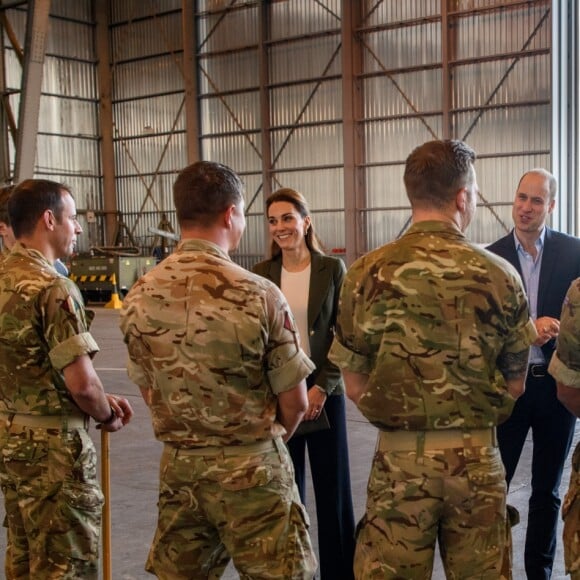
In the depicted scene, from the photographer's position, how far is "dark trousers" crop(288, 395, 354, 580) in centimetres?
387

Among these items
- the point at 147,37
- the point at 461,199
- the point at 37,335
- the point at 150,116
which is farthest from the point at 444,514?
the point at 147,37

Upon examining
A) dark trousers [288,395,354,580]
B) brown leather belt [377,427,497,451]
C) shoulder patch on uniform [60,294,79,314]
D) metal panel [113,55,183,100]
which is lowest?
dark trousers [288,395,354,580]

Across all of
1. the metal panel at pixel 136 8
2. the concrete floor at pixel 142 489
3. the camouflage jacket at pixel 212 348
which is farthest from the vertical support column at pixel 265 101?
the camouflage jacket at pixel 212 348

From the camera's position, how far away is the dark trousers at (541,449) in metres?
3.85

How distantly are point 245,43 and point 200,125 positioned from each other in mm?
2614

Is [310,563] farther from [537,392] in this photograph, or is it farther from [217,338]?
[537,392]

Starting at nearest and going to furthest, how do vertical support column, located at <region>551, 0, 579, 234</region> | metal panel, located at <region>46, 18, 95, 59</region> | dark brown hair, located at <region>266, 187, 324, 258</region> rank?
dark brown hair, located at <region>266, 187, 324, 258</region>
vertical support column, located at <region>551, 0, 579, 234</region>
metal panel, located at <region>46, 18, 95, 59</region>

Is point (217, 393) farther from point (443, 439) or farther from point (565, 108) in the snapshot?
point (565, 108)

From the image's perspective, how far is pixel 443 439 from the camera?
262 cm

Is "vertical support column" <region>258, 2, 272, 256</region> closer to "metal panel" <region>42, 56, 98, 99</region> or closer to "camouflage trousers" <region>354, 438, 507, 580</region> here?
"metal panel" <region>42, 56, 98, 99</region>

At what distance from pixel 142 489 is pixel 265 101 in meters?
16.6

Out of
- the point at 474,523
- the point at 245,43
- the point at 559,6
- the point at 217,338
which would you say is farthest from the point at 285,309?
the point at 245,43

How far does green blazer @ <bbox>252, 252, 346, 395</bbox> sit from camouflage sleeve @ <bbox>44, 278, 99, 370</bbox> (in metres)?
1.15

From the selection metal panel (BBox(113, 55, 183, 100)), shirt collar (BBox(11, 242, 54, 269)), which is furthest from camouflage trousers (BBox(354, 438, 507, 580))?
metal panel (BBox(113, 55, 183, 100))
